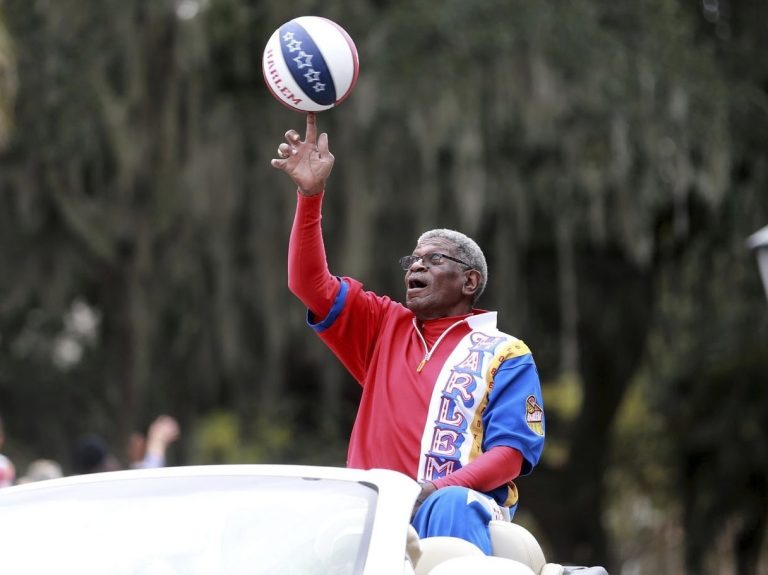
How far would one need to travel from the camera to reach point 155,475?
3783 mm

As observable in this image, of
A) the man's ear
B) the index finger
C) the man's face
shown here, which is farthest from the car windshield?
the index finger

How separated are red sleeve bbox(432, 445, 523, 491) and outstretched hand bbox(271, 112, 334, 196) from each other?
108 cm

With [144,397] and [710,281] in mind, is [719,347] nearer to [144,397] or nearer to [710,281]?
[710,281]

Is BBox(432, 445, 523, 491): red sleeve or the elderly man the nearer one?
BBox(432, 445, 523, 491): red sleeve

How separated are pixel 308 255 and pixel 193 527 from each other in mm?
1857

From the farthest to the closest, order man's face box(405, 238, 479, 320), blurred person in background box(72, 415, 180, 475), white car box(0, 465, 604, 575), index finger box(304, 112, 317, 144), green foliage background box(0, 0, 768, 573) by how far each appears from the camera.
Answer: green foliage background box(0, 0, 768, 573), blurred person in background box(72, 415, 180, 475), index finger box(304, 112, 317, 144), man's face box(405, 238, 479, 320), white car box(0, 465, 604, 575)

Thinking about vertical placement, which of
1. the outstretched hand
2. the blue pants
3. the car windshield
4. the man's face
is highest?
the outstretched hand

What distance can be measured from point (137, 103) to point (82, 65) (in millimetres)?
606

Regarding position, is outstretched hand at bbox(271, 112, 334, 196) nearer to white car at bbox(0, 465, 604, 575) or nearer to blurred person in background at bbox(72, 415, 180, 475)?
white car at bbox(0, 465, 604, 575)

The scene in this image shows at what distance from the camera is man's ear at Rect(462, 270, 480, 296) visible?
17.2 feet

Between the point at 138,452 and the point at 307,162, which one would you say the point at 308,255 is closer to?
the point at 307,162

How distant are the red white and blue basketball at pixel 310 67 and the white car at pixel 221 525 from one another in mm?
1939

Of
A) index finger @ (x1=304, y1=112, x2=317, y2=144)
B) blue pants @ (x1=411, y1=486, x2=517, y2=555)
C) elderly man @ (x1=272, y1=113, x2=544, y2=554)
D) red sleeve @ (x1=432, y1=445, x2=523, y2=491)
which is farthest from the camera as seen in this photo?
index finger @ (x1=304, y1=112, x2=317, y2=144)

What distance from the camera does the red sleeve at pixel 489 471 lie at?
4.62 m
